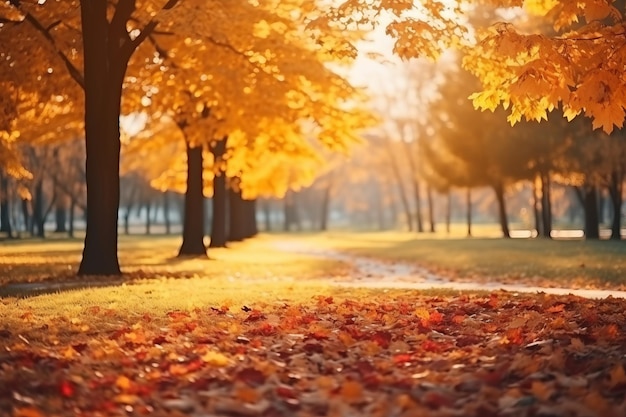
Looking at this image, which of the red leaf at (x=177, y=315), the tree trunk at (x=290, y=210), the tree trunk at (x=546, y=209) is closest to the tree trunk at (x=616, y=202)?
the tree trunk at (x=546, y=209)

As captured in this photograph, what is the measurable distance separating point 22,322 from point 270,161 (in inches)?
1002

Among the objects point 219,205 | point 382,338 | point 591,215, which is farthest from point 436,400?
point 591,215

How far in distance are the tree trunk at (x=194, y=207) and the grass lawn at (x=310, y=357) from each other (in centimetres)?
1456

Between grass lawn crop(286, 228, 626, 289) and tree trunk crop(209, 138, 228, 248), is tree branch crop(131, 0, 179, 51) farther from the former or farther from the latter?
tree trunk crop(209, 138, 228, 248)

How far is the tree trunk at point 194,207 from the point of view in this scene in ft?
81.5

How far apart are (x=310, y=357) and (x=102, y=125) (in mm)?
9554

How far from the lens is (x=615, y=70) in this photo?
782 centimetres

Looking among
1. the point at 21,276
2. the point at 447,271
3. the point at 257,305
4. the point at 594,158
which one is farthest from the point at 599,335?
the point at 594,158

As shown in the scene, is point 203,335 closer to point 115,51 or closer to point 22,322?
point 22,322

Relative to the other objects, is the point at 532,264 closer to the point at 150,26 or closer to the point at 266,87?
the point at 266,87

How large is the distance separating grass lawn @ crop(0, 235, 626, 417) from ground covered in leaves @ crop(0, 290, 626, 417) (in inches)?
0.6

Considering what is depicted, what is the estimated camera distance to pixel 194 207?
2511 cm

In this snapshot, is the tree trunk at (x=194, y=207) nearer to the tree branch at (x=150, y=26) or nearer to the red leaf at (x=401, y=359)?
the tree branch at (x=150, y=26)

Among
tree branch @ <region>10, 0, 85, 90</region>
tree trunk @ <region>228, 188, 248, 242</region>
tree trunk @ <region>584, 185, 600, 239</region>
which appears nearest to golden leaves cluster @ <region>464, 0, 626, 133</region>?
tree branch @ <region>10, 0, 85, 90</region>
